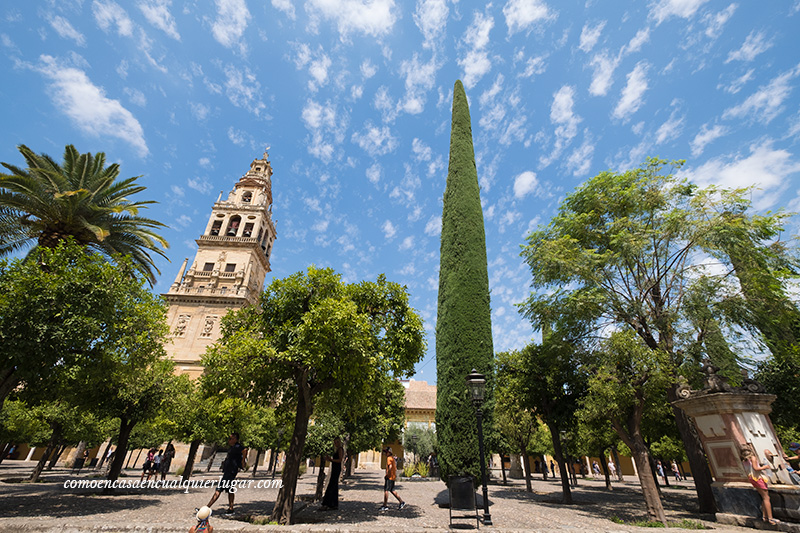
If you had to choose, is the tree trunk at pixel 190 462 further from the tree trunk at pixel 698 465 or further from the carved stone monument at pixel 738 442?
the tree trunk at pixel 698 465

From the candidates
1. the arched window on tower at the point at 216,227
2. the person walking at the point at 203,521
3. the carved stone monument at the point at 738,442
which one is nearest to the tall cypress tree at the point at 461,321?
the carved stone monument at the point at 738,442

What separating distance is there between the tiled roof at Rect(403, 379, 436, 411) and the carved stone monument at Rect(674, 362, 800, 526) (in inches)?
1561

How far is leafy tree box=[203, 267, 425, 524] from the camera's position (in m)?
9.36

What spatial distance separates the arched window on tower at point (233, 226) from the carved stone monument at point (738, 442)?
4562cm

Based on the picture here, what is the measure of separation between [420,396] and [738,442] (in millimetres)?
43661

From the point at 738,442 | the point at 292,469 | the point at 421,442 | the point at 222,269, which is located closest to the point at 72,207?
the point at 292,469

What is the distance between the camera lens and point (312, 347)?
30.3 ft

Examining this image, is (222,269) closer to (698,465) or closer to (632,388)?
(632,388)

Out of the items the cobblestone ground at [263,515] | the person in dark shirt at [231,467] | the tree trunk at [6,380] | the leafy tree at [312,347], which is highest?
the leafy tree at [312,347]

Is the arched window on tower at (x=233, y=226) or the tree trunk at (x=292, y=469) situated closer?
the tree trunk at (x=292, y=469)

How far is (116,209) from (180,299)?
1136 inches

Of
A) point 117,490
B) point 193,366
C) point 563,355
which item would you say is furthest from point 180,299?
point 563,355

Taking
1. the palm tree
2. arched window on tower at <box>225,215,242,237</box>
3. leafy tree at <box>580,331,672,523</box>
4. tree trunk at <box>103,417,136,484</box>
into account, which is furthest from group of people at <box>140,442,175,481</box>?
arched window on tower at <box>225,215,242,237</box>

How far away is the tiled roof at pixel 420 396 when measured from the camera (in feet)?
158
